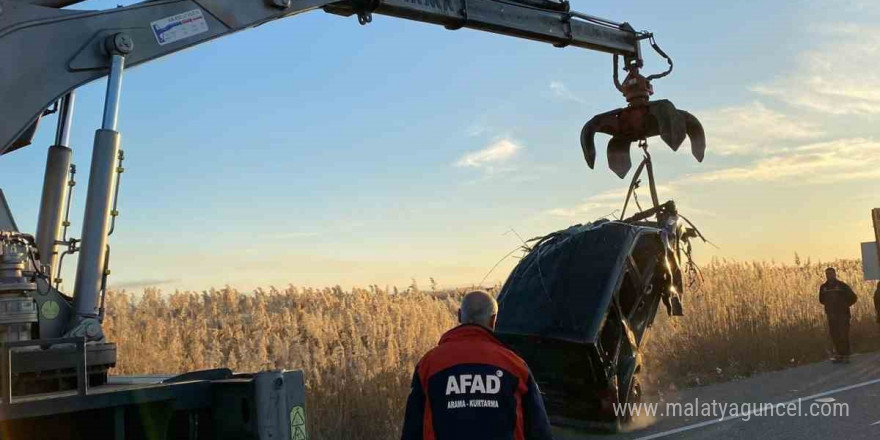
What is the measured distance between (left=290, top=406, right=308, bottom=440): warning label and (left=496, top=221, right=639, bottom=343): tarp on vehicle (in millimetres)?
4028

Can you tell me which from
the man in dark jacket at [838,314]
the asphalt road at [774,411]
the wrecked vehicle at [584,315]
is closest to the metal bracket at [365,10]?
the wrecked vehicle at [584,315]

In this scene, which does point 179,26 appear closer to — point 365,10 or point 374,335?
point 365,10

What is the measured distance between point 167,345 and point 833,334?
455 inches

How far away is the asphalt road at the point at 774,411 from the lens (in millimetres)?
8086

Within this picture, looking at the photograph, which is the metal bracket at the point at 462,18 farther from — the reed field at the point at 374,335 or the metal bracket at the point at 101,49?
the reed field at the point at 374,335

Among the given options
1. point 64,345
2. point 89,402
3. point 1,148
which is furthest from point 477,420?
point 1,148

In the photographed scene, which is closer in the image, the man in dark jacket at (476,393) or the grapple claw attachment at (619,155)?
the man in dark jacket at (476,393)

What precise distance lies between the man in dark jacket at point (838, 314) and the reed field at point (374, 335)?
651 mm

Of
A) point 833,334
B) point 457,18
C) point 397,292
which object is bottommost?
point 833,334

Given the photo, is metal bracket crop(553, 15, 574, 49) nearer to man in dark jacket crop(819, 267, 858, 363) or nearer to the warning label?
the warning label

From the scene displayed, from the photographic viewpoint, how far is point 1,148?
13.1 ft

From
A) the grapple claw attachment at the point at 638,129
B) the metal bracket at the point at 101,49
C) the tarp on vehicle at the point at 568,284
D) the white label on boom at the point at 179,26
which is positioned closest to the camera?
the metal bracket at the point at 101,49

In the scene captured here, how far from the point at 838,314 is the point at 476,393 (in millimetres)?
13142

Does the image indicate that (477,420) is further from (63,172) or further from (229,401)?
(63,172)
